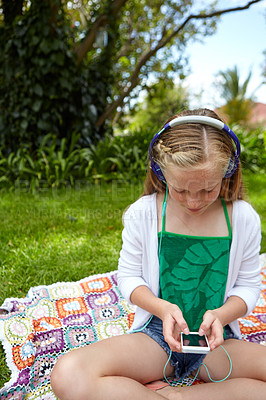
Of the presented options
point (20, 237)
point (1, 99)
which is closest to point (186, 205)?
point (20, 237)

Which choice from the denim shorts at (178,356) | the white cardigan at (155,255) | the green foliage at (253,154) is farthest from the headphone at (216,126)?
the green foliage at (253,154)

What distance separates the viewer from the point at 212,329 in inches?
48.3

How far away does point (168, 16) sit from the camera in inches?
287

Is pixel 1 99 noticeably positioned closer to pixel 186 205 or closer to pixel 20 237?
pixel 20 237

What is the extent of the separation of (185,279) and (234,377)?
412 millimetres

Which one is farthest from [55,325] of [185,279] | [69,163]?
[69,163]

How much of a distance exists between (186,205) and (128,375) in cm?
67

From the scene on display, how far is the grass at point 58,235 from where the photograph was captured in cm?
229

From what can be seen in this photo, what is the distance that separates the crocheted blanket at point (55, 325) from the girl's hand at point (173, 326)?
372 mm

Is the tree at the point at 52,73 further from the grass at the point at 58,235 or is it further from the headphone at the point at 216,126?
the headphone at the point at 216,126

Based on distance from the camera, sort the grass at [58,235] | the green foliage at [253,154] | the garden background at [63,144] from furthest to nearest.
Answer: the green foliage at [253,154] < the garden background at [63,144] < the grass at [58,235]

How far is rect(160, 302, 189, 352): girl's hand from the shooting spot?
3.87 feet

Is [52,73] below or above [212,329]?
above

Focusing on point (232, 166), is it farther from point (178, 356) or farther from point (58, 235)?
point (58, 235)
